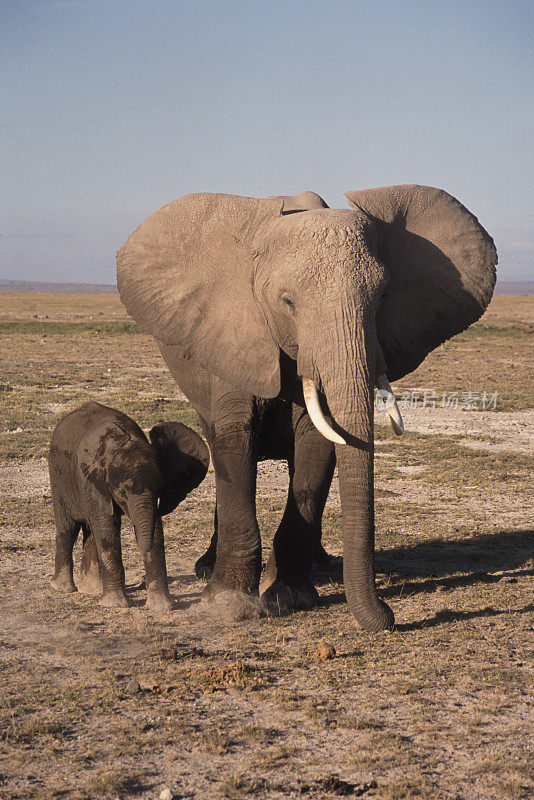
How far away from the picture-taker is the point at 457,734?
484cm

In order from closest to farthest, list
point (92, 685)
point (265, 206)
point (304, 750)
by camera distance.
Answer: point (304, 750) → point (92, 685) → point (265, 206)

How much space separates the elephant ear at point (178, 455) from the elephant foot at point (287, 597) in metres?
1.10

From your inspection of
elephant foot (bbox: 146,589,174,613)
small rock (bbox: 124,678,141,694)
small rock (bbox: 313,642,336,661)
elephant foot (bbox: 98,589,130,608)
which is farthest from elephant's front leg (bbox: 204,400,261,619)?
small rock (bbox: 124,678,141,694)

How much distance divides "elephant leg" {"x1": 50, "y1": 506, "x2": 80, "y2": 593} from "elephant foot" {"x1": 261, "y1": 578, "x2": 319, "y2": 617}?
1.62 metres

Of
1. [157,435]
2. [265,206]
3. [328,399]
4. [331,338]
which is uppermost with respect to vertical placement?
[265,206]

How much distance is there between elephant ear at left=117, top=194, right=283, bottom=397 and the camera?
649 cm

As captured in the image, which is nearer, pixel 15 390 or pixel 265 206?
pixel 265 206

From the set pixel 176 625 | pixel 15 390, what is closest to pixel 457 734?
pixel 176 625

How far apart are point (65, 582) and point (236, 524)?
5.58 feet

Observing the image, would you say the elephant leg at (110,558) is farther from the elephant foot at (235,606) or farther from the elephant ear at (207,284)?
the elephant ear at (207,284)

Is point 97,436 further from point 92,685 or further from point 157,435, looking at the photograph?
point 92,685

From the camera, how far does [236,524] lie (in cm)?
684

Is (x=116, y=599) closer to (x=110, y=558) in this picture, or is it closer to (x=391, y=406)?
(x=110, y=558)

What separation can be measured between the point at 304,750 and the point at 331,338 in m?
2.36
